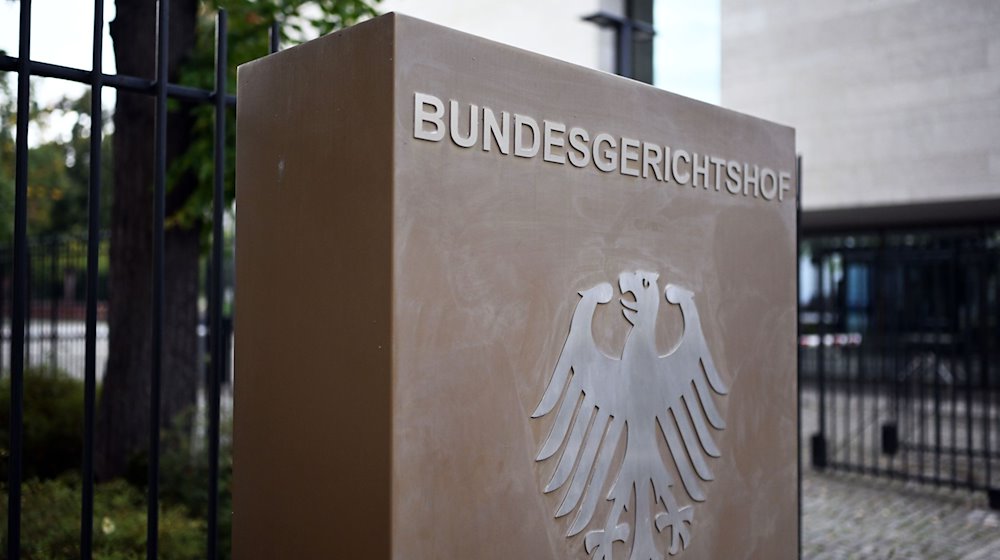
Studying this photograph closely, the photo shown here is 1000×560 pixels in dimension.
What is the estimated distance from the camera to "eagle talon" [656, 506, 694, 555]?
11.9ft

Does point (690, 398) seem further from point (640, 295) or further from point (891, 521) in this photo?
point (891, 521)

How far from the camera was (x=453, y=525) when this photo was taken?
289 cm

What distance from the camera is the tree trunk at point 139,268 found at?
6.26m

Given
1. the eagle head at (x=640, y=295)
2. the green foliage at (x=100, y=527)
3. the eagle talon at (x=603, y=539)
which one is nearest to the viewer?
the eagle talon at (x=603, y=539)

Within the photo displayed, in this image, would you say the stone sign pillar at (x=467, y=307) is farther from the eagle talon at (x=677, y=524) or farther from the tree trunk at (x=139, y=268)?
the tree trunk at (x=139, y=268)

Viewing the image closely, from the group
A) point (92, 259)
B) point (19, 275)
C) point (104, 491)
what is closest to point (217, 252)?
point (92, 259)

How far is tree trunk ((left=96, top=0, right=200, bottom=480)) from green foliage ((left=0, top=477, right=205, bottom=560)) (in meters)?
0.92

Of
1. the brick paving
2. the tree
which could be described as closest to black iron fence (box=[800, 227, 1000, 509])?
the brick paving

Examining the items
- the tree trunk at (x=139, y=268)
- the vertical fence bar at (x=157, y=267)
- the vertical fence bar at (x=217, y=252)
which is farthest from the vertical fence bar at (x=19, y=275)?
the tree trunk at (x=139, y=268)

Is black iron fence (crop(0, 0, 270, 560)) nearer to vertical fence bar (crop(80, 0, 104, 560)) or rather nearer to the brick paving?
vertical fence bar (crop(80, 0, 104, 560))

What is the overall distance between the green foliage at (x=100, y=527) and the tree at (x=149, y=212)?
3.26ft

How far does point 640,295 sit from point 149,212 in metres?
4.29

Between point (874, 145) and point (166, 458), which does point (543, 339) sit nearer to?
point (166, 458)

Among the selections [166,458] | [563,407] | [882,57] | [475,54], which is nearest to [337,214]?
[475,54]
